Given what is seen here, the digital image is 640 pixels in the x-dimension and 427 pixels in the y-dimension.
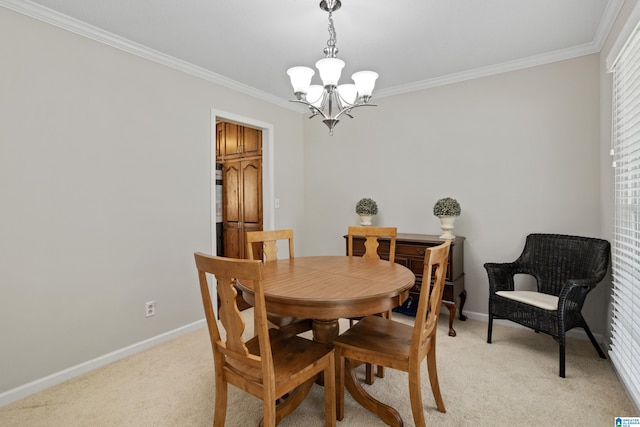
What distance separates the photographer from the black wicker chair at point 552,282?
2.33 metres

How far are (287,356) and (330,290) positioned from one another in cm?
38

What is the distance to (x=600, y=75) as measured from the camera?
271 cm

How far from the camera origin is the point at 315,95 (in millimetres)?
2191

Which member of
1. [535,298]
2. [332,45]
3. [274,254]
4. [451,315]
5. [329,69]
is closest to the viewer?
[329,69]

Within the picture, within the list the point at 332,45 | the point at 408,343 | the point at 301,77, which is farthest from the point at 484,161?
the point at 408,343

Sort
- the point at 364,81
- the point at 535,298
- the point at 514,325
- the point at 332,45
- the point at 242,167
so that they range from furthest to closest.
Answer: the point at 242,167, the point at 514,325, the point at 535,298, the point at 332,45, the point at 364,81

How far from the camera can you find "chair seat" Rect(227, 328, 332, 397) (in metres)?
1.47

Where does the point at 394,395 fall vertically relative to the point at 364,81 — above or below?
below

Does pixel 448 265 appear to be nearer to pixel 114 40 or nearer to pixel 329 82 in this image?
pixel 329 82

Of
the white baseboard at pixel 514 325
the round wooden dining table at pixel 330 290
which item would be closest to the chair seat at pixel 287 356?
the round wooden dining table at pixel 330 290

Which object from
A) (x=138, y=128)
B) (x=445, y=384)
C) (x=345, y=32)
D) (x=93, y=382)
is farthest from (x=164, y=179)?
(x=445, y=384)

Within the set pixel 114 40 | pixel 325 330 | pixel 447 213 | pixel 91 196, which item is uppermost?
pixel 114 40

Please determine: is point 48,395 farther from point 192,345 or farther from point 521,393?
point 521,393

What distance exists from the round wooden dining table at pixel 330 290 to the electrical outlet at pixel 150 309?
1225 mm
